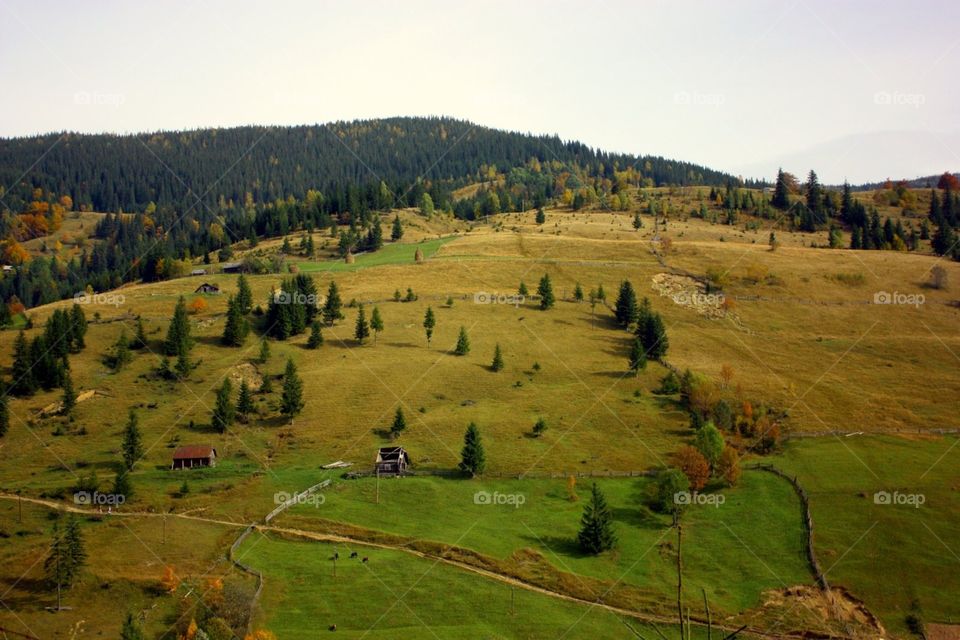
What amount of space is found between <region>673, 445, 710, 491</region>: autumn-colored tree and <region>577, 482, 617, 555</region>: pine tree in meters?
16.3

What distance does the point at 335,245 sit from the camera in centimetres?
18725

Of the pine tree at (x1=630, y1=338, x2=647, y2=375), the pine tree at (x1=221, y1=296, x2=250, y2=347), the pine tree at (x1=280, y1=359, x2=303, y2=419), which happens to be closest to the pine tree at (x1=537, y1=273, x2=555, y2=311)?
the pine tree at (x1=630, y1=338, x2=647, y2=375)

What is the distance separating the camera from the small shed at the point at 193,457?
8569 centimetres

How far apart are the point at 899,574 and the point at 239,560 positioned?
58.8 metres

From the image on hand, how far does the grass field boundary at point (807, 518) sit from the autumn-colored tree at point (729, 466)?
3.78m

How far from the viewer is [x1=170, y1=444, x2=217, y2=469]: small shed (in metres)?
85.7

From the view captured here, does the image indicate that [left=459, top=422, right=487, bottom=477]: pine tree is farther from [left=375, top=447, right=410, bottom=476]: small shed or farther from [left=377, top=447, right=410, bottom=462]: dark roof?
[left=377, top=447, right=410, bottom=462]: dark roof

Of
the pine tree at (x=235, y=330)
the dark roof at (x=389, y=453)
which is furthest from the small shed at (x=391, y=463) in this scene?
the pine tree at (x=235, y=330)

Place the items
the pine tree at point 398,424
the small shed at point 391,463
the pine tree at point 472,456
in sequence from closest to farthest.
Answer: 1. the small shed at point 391,463
2. the pine tree at point 472,456
3. the pine tree at point 398,424

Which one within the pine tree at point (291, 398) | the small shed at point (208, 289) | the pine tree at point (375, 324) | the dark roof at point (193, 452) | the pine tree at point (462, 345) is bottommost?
the dark roof at point (193, 452)

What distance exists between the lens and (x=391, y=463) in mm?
85312

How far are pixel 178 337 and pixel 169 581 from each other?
5957 cm

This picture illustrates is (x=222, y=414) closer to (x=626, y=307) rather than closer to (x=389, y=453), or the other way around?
(x=389, y=453)

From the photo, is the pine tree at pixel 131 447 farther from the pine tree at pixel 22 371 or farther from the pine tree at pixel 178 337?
the pine tree at pixel 178 337
